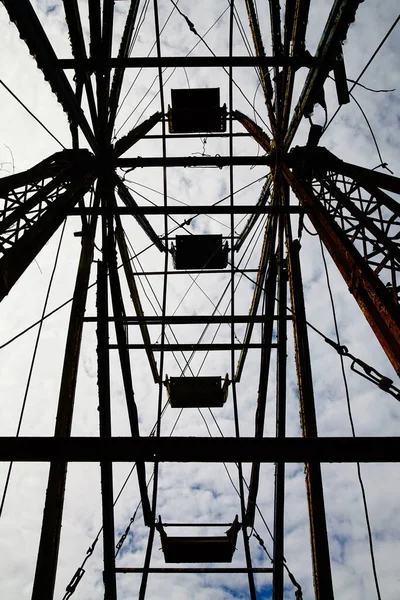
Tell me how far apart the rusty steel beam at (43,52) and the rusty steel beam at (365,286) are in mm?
4131

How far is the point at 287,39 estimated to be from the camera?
8930mm

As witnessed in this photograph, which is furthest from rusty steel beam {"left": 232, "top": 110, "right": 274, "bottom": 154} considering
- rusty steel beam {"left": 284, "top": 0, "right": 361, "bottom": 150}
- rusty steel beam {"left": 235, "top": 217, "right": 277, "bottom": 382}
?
rusty steel beam {"left": 235, "top": 217, "right": 277, "bottom": 382}

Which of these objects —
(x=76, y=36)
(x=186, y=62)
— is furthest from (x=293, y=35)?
(x=76, y=36)

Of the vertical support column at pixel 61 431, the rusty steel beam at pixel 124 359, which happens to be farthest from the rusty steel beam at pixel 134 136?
the rusty steel beam at pixel 124 359

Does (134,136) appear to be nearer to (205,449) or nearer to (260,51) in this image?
(260,51)

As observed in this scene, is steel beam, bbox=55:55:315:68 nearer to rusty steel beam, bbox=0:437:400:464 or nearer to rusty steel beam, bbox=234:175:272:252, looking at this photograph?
rusty steel beam, bbox=234:175:272:252

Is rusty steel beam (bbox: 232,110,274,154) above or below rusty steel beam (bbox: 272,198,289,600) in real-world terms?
above

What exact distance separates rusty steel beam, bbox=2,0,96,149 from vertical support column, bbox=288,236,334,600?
4445 mm

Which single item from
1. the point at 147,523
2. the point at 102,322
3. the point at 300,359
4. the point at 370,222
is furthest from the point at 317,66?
the point at 147,523

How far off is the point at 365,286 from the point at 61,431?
4.43 meters

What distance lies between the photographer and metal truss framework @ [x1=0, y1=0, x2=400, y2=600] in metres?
4.02

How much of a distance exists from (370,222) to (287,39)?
4.95 m

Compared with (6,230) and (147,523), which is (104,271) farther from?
(147,523)

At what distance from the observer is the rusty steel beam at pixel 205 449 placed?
396 centimetres
